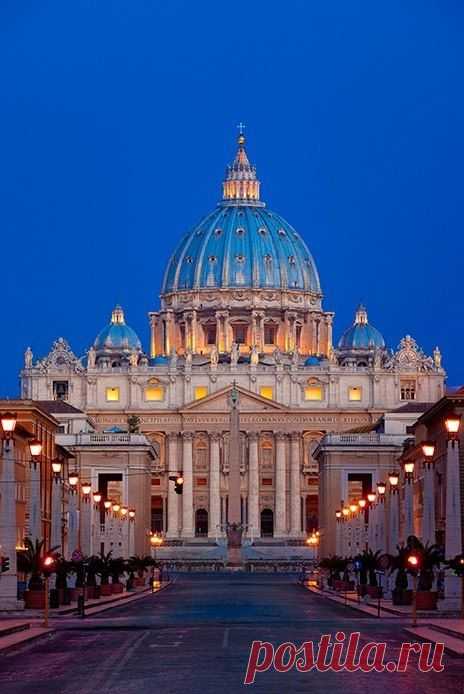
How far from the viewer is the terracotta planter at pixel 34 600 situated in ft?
196

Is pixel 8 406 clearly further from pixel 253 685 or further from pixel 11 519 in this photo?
→ pixel 253 685

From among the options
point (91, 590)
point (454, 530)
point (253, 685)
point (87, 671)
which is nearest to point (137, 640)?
point (87, 671)

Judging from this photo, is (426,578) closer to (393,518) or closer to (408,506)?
(408,506)

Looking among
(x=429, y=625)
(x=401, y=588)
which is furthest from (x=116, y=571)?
(x=429, y=625)

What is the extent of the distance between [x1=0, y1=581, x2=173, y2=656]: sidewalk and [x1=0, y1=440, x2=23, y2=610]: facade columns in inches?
39.5

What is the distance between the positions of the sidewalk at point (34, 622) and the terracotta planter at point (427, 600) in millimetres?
9277

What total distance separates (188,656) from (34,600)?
923 inches

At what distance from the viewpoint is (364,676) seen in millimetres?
32000

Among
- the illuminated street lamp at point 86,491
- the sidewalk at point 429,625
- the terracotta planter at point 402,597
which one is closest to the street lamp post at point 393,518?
the sidewalk at point 429,625

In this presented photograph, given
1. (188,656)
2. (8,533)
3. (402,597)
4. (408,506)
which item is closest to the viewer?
(188,656)

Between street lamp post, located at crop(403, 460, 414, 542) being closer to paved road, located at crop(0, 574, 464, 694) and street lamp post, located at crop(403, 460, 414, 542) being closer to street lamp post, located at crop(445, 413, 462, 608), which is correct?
paved road, located at crop(0, 574, 464, 694)

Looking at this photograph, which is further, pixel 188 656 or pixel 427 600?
pixel 427 600

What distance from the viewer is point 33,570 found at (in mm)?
60719

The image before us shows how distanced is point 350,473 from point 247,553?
25000 mm
